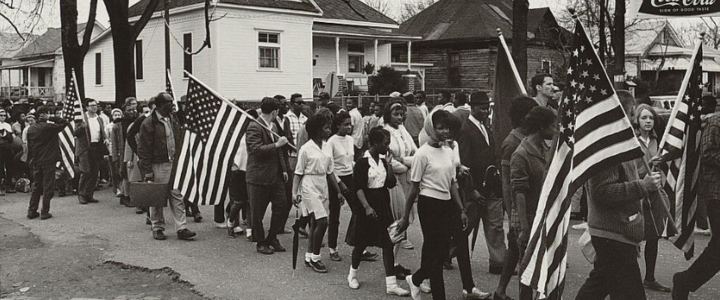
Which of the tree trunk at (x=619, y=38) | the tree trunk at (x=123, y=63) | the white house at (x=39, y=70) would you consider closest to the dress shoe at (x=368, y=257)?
the tree trunk at (x=619, y=38)

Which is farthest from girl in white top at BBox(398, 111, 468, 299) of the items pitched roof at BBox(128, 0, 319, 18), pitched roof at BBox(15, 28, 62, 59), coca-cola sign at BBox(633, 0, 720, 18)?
pitched roof at BBox(15, 28, 62, 59)

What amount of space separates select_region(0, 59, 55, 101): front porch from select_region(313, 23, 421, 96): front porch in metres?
25.2

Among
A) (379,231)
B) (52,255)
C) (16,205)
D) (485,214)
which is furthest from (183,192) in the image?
(16,205)

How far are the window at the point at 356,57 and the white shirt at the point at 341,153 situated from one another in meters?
29.0

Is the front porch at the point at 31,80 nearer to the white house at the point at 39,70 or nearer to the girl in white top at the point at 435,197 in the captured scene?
the white house at the point at 39,70

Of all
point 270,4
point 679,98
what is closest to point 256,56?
point 270,4

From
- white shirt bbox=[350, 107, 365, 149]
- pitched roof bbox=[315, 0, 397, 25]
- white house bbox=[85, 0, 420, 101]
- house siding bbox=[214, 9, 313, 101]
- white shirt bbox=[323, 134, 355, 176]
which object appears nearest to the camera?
white shirt bbox=[323, 134, 355, 176]

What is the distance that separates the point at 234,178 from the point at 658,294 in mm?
5798

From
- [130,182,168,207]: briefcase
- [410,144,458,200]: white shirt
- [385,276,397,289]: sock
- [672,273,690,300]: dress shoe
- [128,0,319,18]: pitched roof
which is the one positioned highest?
[128,0,319,18]: pitched roof

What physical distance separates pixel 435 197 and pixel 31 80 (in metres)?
58.8

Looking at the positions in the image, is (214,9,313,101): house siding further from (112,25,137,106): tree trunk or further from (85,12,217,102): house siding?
(112,25,137,106): tree trunk

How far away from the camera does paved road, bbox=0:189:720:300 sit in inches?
312

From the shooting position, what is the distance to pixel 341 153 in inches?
363

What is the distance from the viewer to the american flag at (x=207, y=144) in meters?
9.65
